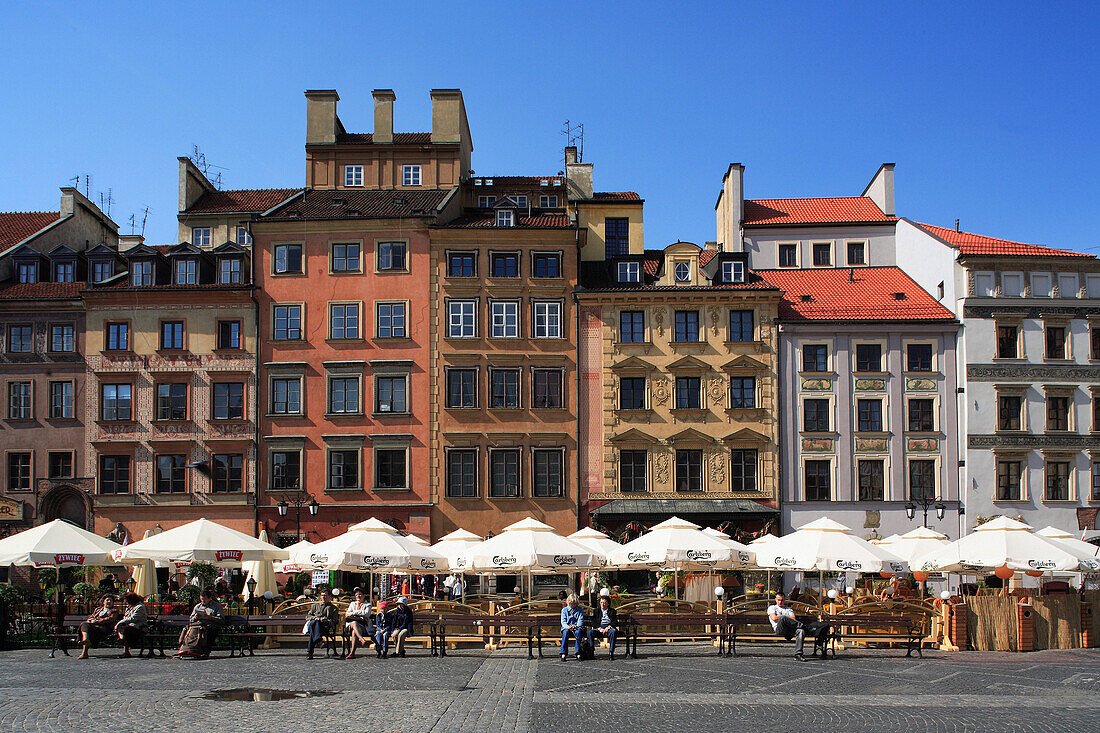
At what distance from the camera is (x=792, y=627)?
24.3 meters

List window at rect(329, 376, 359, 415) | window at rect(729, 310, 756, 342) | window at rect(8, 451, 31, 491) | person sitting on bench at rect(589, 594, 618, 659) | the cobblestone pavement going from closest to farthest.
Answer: the cobblestone pavement
person sitting on bench at rect(589, 594, 618, 659)
window at rect(8, 451, 31, 491)
window at rect(329, 376, 359, 415)
window at rect(729, 310, 756, 342)

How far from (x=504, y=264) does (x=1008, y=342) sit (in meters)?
19.6

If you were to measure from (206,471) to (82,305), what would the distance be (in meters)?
8.31

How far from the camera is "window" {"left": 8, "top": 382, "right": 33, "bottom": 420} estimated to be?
45219 mm

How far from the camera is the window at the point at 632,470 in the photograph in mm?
44406

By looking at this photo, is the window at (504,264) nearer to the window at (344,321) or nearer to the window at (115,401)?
the window at (344,321)

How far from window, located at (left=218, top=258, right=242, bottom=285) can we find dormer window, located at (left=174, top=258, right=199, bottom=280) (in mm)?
925

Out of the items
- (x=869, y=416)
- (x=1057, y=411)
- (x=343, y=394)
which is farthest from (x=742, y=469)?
(x=343, y=394)

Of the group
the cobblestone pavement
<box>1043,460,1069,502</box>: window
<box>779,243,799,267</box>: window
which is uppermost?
<box>779,243,799,267</box>: window

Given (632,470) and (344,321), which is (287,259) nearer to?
(344,321)

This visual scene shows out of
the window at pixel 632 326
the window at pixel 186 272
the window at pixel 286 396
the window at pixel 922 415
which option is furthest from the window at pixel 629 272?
the window at pixel 186 272

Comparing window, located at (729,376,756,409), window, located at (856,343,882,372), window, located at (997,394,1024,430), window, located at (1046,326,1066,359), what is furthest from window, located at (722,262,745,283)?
window, located at (1046,326,1066,359)

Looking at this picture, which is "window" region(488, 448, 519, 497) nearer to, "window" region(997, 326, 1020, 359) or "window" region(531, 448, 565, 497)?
"window" region(531, 448, 565, 497)

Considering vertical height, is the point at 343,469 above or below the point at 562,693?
above
